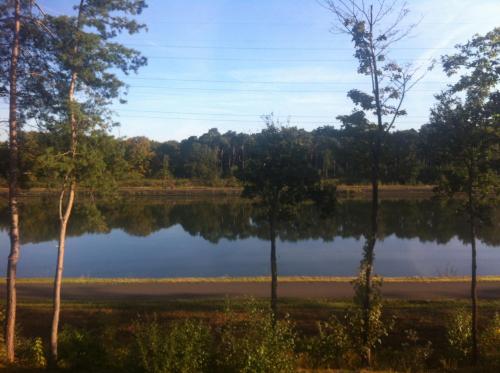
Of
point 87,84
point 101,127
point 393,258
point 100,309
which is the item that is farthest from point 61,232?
point 393,258

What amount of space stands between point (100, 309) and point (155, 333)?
799 cm

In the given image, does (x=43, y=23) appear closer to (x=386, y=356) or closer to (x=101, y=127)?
(x=101, y=127)

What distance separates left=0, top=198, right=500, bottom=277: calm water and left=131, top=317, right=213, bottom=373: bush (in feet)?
19.0

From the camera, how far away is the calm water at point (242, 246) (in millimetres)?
22516

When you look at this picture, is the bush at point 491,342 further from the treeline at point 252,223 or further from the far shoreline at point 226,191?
the far shoreline at point 226,191

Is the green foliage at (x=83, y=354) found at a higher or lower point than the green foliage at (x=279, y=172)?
lower

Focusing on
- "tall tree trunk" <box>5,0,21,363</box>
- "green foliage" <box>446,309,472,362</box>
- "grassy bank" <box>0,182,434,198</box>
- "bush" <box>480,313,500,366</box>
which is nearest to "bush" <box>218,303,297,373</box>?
"tall tree trunk" <box>5,0,21,363</box>

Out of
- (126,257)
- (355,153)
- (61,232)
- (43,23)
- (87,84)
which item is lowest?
(126,257)

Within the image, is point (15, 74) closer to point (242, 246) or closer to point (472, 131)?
point (472, 131)

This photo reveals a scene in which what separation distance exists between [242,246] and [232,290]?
1244 cm

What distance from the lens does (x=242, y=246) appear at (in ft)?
95.0

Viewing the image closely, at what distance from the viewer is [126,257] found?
2700 centimetres

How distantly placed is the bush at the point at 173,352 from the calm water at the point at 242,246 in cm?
578

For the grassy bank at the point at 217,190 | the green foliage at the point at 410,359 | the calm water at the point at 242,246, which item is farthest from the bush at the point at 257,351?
the grassy bank at the point at 217,190
